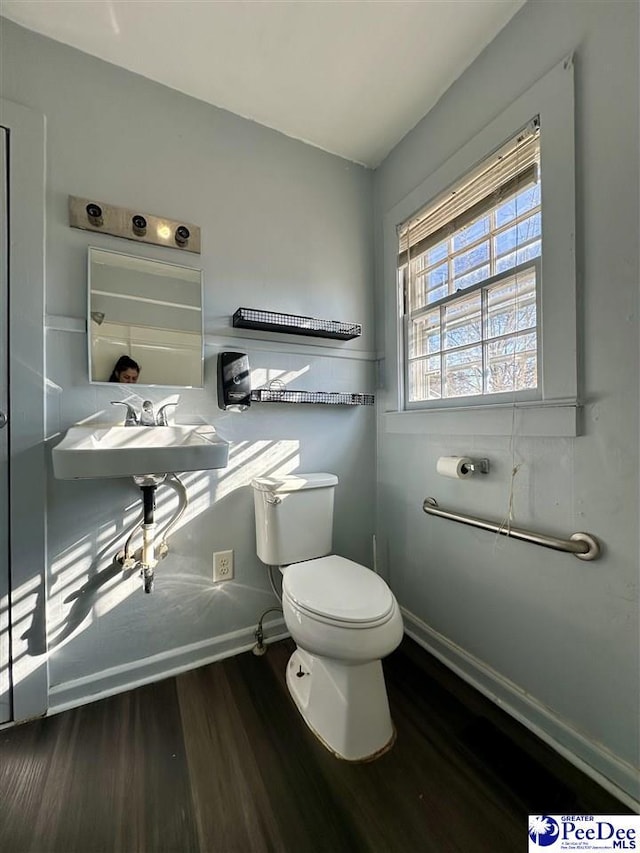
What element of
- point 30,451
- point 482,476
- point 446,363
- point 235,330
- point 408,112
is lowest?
point 482,476

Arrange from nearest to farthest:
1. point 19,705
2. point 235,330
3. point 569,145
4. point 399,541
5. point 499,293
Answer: point 569,145, point 19,705, point 499,293, point 235,330, point 399,541

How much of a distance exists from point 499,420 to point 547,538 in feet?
1.35

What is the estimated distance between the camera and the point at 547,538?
1.09 metres

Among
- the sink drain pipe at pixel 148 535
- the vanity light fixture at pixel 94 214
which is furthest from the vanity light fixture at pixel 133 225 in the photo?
the sink drain pipe at pixel 148 535

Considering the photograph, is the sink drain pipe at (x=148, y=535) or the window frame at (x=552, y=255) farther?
the sink drain pipe at (x=148, y=535)

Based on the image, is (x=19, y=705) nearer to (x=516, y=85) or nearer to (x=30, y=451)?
(x=30, y=451)

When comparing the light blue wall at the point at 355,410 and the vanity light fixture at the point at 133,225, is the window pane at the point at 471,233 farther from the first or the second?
the vanity light fixture at the point at 133,225

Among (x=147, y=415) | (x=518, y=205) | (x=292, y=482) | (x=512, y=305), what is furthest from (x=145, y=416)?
(x=518, y=205)

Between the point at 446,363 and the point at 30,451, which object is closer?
the point at 30,451

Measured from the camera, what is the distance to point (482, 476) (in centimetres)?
133

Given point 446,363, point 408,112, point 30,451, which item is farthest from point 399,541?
point 408,112

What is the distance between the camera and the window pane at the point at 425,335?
1586 mm

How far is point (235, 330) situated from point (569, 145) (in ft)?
4.22

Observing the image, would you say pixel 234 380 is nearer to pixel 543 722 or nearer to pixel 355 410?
pixel 355 410
